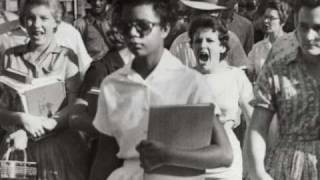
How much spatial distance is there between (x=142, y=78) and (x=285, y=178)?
0.99 meters

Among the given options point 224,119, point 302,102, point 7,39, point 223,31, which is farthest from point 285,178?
point 7,39

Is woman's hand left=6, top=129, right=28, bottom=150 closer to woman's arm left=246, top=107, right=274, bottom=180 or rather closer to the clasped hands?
the clasped hands

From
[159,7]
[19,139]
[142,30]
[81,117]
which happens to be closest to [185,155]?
[142,30]

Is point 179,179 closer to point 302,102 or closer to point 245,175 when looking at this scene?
point 302,102

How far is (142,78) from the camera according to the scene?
455 cm

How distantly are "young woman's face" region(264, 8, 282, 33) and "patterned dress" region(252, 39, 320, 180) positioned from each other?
11.7ft

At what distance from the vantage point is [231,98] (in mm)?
6480

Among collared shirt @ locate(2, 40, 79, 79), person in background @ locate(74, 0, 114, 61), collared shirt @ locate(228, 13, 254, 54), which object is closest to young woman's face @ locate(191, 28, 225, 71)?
collared shirt @ locate(2, 40, 79, 79)

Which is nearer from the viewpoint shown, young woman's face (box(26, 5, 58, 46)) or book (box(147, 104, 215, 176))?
book (box(147, 104, 215, 176))

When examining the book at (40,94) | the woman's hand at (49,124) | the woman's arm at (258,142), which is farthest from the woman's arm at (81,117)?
the woman's arm at (258,142)

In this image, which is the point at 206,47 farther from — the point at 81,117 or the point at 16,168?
the point at 16,168

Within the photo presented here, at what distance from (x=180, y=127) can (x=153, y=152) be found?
180 mm

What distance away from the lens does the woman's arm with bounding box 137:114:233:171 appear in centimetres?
428

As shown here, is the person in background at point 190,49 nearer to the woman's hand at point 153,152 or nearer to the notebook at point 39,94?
the notebook at point 39,94
